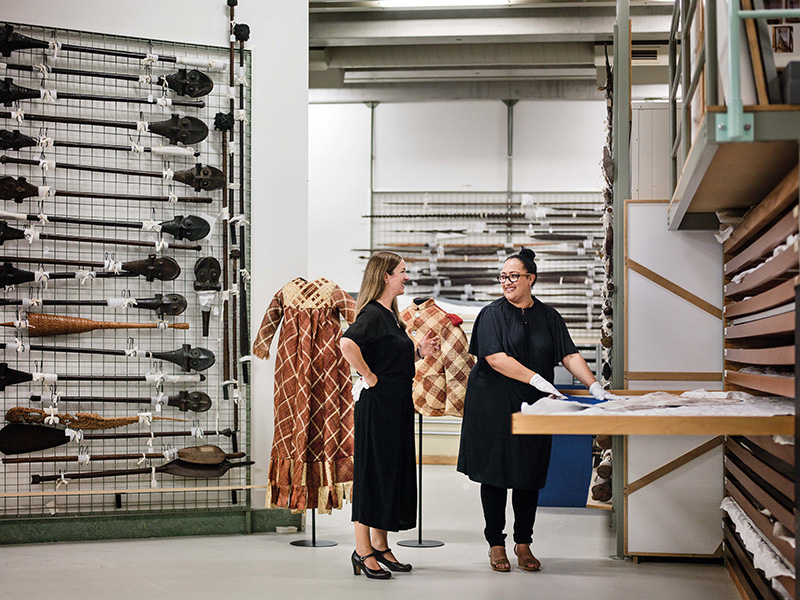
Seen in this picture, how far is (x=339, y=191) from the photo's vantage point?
33.2ft

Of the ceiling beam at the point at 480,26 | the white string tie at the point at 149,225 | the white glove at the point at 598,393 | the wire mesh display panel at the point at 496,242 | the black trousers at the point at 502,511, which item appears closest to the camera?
the white glove at the point at 598,393

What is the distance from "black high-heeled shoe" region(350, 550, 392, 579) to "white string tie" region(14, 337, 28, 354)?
8.02 ft

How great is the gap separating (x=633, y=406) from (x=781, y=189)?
1022 mm

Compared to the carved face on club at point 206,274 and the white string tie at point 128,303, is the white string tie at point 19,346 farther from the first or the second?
the carved face on club at point 206,274

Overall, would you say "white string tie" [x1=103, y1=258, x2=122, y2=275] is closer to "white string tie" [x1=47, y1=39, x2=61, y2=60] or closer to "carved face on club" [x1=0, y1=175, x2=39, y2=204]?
"carved face on club" [x1=0, y1=175, x2=39, y2=204]

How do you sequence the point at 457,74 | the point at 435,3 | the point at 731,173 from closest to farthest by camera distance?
the point at 731,173 < the point at 435,3 < the point at 457,74

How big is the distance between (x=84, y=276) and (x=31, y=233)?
0.41 meters

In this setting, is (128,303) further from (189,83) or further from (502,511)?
(502,511)

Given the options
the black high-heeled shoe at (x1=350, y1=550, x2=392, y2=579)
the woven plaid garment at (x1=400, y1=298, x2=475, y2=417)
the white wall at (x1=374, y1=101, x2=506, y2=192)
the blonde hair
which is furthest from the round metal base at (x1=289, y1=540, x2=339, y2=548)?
the white wall at (x1=374, y1=101, x2=506, y2=192)

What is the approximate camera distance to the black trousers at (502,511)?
182 inches

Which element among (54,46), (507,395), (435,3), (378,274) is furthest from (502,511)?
(435,3)

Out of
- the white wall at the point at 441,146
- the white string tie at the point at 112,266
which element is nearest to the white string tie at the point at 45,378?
the white string tie at the point at 112,266

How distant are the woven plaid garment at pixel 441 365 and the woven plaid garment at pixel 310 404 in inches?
27.8

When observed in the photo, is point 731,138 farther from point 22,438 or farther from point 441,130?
point 441,130
